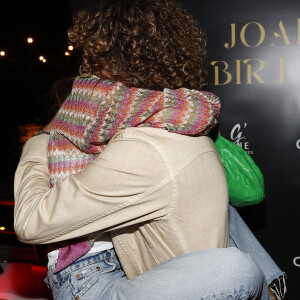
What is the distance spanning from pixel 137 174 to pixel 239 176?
1.78 feet

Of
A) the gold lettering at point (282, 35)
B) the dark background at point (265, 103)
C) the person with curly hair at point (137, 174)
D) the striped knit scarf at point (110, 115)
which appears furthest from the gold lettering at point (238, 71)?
the striped knit scarf at point (110, 115)

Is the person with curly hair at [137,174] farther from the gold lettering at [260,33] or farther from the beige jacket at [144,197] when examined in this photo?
the gold lettering at [260,33]

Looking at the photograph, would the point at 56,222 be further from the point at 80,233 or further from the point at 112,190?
the point at 112,190

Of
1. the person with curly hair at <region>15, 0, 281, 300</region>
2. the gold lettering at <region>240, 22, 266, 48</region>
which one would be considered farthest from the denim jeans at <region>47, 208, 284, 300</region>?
the gold lettering at <region>240, 22, 266, 48</region>

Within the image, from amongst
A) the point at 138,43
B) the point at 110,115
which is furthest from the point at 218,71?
the point at 110,115

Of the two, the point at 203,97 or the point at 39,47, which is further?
the point at 39,47

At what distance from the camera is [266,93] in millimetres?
2305

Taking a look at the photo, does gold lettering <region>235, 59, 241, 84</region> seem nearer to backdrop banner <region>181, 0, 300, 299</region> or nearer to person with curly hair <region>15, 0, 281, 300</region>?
backdrop banner <region>181, 0, 300, 299</region>

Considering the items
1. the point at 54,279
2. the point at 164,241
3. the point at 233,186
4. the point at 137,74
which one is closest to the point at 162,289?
the point at 164,241

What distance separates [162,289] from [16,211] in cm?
47

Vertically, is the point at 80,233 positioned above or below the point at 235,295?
above

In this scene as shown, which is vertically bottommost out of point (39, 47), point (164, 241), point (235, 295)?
point (235, 295)

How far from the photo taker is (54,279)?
3.96 feet

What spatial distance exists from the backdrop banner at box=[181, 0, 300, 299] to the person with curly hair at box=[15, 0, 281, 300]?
3.98 feet
